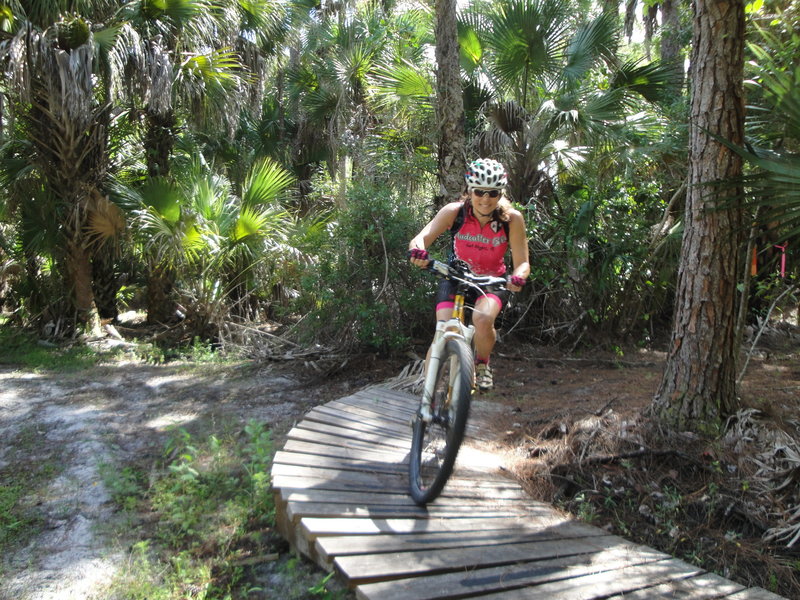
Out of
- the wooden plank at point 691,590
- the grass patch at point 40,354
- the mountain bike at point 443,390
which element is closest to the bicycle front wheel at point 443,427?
the mountain bike at point 443,390

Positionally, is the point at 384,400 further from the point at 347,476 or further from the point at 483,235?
the point at 483,235

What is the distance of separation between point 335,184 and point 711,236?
8.73m

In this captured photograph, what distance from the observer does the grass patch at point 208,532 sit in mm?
3064

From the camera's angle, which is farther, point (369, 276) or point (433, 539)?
point (369, 276)

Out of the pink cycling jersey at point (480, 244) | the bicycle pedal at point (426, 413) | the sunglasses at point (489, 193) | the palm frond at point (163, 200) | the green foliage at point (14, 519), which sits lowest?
the green foliage at point (14, 519)

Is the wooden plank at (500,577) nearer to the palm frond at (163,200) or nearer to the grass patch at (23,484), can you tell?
the grass patch at (23,484)

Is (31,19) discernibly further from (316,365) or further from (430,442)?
(430,442)

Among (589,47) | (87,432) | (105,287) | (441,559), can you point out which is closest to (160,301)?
(105,287)

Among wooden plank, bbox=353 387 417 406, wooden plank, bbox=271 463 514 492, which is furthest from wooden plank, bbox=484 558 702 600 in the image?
wooden plank, bbox=353 387 417 406

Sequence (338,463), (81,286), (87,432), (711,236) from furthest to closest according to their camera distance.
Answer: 1. (81,286)
2. (87,432)
3. (711,236)
4. (338,463)

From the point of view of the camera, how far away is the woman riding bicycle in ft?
12.1

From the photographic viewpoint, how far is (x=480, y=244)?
4.01m

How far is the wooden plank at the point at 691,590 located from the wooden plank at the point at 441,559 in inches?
15.2

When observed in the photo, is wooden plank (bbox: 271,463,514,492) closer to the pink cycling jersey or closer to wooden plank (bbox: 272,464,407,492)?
wooden plank (bbox: 272,464,407,492)
